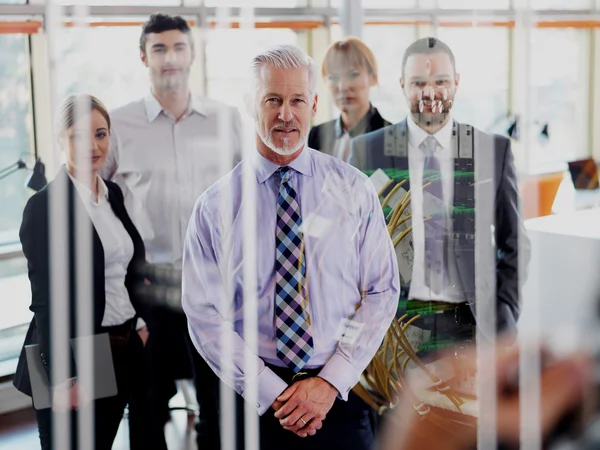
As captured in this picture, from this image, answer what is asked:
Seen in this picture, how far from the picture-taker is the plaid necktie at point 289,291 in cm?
201

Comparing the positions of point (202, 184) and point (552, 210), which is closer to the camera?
point (202, 184)

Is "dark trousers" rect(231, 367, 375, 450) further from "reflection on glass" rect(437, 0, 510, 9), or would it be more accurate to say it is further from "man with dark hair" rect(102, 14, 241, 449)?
"reflection on glass" rect(437, 0, 510, 9)

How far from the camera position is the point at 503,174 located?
2453 mm

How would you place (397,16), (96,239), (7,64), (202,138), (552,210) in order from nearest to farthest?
(7,64), (96,239), (202,138), (397,16), (552,210)

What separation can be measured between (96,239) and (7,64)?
46 centimetres

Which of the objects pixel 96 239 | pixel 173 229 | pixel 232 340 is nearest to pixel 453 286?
pixel 232 340

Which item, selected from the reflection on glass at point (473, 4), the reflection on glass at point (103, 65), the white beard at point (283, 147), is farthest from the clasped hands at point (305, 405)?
the reflection on glass at point (473, 4)

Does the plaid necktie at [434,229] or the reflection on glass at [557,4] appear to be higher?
the reflection on glass at [557,4]

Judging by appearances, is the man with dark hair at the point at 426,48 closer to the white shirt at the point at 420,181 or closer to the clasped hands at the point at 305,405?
the white shirt at the point at 420,181

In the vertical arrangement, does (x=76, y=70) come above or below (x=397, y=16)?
below

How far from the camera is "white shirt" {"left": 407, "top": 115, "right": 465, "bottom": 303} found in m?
2.29

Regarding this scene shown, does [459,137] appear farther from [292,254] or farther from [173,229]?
[173,229]

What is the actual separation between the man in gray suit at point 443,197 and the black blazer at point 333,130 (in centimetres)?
2

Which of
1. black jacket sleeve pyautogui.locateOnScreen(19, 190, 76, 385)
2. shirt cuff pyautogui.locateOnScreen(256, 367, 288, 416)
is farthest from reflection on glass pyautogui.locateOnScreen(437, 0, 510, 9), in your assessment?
black jacket sleeve pyautogui.locateOnScreen(19, 190, 76, 385)
